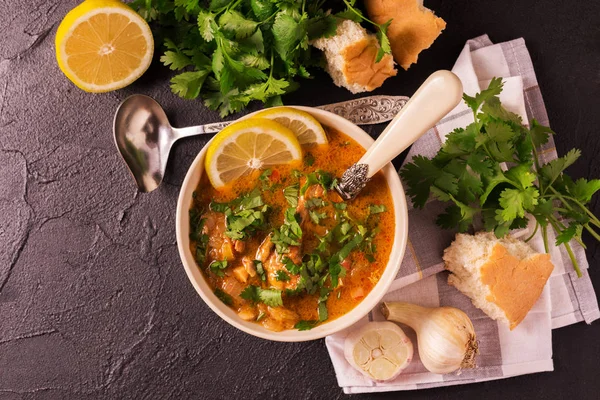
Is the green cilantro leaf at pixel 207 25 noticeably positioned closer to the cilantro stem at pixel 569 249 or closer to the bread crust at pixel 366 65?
the bread crust at pixel 366 65

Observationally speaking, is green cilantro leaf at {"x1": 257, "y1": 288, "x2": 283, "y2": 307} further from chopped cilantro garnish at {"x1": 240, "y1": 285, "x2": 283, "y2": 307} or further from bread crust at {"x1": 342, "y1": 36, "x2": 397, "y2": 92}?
bread crust at {"x1": 342, "y1": 36, "x2": 397, "y2": 92}

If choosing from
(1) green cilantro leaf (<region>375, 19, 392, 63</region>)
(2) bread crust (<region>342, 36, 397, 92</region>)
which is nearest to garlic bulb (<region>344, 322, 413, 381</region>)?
(2) bread crust (<region>342, 36, 397, 92</region>)

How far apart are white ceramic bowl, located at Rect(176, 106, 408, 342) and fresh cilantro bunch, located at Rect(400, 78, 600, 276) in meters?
0.20

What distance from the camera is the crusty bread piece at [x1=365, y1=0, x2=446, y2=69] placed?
2.71 m

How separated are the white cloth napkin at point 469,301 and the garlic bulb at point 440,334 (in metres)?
0.08

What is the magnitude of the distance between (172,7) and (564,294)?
267 cm

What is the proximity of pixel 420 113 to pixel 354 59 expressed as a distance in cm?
68

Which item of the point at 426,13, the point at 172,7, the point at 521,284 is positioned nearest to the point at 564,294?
the point at 521,284

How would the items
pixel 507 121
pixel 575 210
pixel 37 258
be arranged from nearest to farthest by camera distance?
pixel 507 121 < pixel 575 210 < pixel 37 258

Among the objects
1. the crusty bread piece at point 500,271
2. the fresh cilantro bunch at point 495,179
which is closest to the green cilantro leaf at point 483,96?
the fresh cilantro bunch at point 495,179

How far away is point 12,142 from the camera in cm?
306

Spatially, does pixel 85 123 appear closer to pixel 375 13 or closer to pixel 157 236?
pixel 157 236

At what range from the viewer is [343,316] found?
263cm

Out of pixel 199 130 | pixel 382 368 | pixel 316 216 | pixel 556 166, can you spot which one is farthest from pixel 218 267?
pixel 556 166
